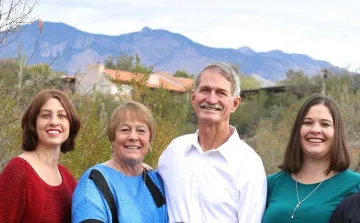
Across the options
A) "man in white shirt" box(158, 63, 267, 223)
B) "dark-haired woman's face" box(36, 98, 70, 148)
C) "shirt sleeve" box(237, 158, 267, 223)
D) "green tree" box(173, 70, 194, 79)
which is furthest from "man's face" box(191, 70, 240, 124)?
"green tree" box(173, 70, 194, 79)

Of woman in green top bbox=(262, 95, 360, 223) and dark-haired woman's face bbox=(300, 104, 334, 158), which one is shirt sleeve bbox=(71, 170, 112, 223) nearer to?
woman in green top bbox=(262, 95, 360, 223)

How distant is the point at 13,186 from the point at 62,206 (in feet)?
1.23

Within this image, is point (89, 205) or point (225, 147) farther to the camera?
point (225, 147)

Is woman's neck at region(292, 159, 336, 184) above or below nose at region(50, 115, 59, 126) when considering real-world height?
below

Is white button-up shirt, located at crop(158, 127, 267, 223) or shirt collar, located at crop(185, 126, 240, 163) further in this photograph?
shirt collar, located at crop(185, 126, 240, 163)

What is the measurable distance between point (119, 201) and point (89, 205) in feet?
0.68

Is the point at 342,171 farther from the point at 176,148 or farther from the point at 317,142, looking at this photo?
the point at 176,148

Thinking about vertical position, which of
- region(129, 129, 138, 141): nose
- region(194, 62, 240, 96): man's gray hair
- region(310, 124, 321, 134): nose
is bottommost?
region(129, 129, 138, 141): nose

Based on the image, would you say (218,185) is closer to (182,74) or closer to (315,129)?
(315,129)

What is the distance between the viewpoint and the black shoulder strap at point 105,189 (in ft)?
14.1

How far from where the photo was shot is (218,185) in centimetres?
478

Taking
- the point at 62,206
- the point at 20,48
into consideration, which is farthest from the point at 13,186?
the point at 20,48

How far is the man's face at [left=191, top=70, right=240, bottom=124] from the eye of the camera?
4.84 metres

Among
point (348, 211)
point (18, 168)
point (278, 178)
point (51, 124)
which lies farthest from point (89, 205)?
point (348, 211)
